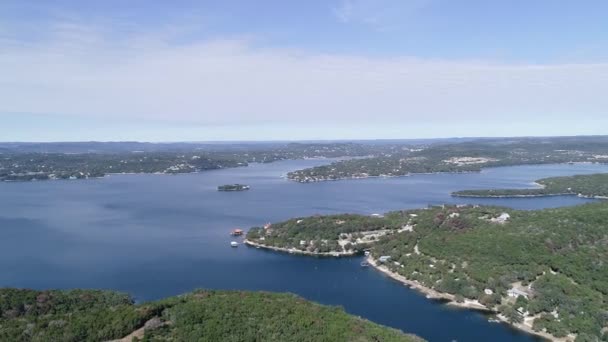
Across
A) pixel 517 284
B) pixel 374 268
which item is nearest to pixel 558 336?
pixel 517 284

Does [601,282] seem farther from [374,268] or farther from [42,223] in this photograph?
[42,223]

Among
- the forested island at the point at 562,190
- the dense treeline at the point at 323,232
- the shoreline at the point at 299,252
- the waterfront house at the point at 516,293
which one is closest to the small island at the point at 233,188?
the forested island at the point at 562,190

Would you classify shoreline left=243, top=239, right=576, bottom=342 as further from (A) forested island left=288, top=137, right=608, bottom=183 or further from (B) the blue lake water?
(A) forested island left=288, top=137, right=608, bottom=183

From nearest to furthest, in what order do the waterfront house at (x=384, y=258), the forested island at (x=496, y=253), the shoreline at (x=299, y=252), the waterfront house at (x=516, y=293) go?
the forested island at (x=496, y=253) → the waterfront house at (x=516, y=293) → the waterfront house at (x=384, y=258) → the shoreline at (x=299, y=252)

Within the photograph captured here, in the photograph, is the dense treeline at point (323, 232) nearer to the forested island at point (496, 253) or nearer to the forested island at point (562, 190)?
the forested island at point (496, 253)

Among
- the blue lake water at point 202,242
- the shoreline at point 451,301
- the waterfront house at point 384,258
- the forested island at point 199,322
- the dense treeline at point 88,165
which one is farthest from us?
the dense treeline at point 88,165

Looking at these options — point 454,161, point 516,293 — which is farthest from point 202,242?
point 454,161
